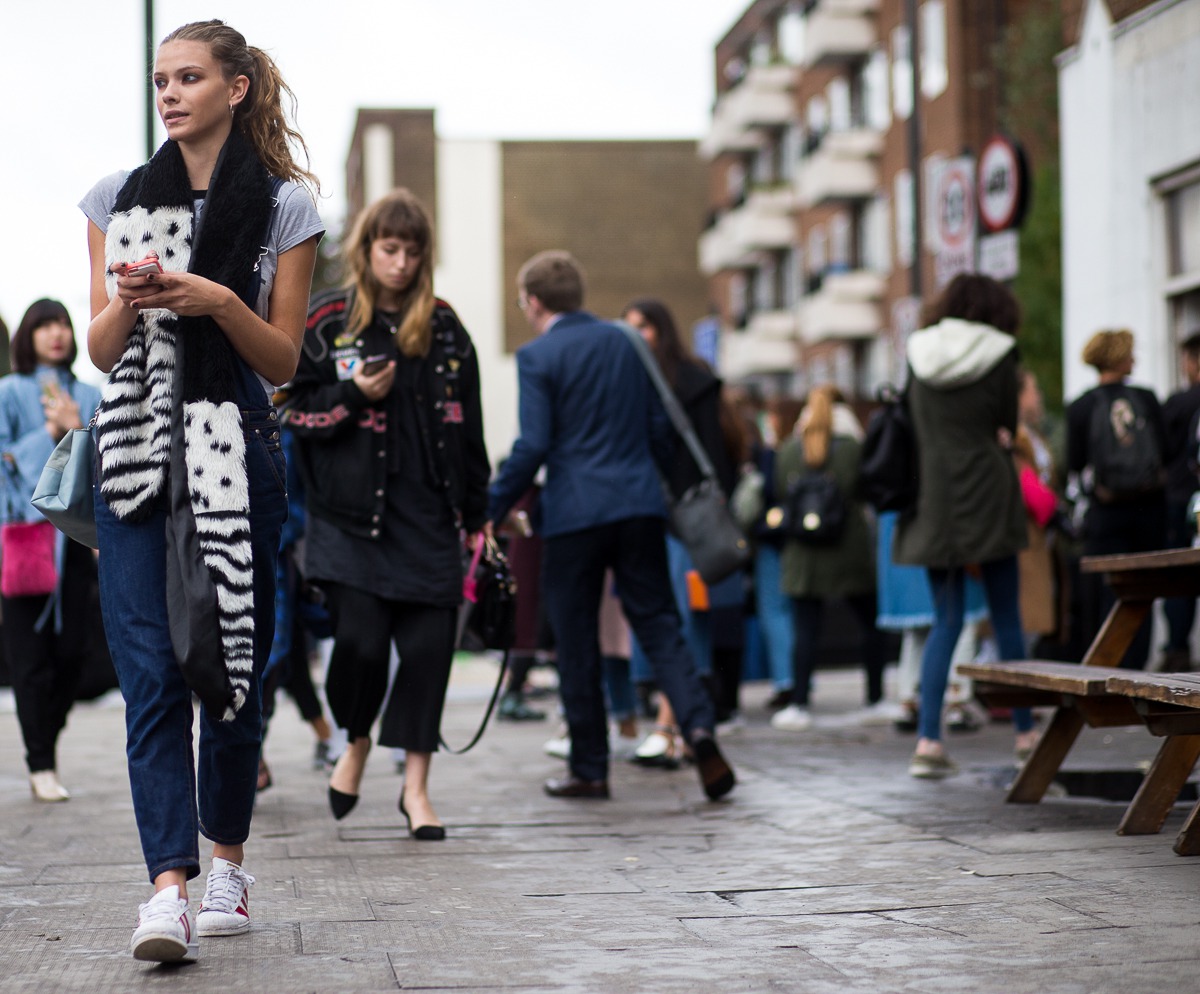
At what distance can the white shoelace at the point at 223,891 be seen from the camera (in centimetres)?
432

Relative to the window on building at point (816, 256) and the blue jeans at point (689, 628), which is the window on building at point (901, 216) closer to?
the window on building at point (816, 256)

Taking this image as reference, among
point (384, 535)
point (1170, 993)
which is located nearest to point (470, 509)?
point (384, 535)

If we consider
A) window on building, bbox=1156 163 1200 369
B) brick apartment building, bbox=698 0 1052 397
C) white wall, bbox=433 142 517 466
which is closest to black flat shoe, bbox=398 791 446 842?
window on building, bbox=1156 163 1200 369

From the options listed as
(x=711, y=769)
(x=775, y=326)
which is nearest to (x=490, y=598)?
(x=711, y=769)

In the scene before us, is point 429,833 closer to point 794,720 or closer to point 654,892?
point 654,892

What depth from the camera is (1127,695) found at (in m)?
5.00

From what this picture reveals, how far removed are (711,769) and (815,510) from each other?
3879mm

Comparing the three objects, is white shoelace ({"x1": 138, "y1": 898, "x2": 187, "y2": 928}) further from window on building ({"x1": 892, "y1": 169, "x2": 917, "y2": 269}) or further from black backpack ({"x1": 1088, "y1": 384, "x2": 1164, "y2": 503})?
window on building ({"x1": 892, "y1": 169, "x2": 917, "y2": 269})

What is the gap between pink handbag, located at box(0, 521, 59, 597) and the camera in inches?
295

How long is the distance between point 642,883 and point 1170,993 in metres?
1.79

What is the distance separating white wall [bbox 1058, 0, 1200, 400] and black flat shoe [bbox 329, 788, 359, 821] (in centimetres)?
892

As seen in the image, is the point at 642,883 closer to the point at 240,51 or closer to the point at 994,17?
the point at 240,51

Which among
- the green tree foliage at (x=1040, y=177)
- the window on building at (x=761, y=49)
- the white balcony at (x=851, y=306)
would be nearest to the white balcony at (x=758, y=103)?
→ the window on building at (x=761, y=49)

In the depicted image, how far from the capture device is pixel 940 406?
26.2ft
